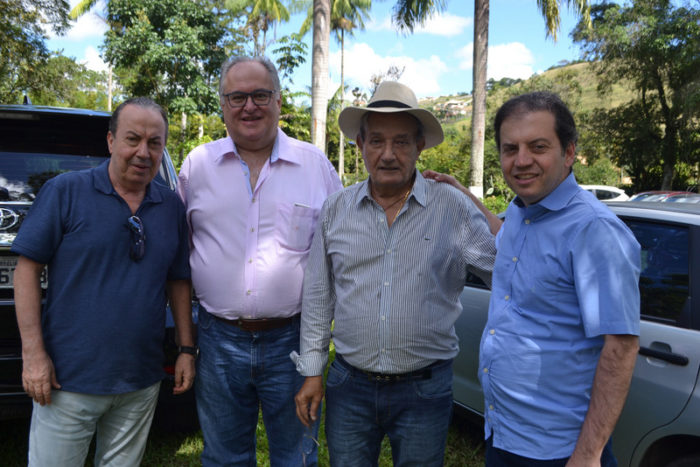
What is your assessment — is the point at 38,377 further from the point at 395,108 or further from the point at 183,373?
the point at 395,108

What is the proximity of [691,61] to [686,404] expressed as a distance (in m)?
22.8

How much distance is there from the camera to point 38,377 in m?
1.89

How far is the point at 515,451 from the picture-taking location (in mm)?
1612

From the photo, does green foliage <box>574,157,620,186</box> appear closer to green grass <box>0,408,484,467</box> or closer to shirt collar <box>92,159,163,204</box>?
green grass <box>0,408,484,467</box>

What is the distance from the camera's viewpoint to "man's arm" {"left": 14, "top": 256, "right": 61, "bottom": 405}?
6.21ft

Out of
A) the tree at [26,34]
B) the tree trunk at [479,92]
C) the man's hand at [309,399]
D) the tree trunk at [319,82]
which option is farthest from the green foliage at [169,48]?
the man's hand at [309,399]

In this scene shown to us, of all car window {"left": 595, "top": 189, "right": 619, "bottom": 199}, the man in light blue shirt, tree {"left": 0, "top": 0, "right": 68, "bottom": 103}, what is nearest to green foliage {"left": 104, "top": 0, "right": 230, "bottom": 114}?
tree {"left": 0, "top": 0, "right": 68, "bottom": 103}

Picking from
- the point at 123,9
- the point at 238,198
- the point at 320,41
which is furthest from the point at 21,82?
the point at 238,198

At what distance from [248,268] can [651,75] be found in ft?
81.5

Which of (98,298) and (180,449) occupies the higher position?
(98,298)

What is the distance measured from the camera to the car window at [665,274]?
2.27 metres

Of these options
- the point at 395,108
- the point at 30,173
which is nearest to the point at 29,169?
the point at 30,173

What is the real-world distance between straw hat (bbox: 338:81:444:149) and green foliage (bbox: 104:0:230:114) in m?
17.2

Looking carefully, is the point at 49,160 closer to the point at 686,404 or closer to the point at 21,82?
the point at 686,404
